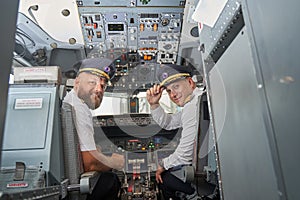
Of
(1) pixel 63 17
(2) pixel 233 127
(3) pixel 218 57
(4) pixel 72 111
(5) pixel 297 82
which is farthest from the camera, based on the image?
(1) pixel 63 17

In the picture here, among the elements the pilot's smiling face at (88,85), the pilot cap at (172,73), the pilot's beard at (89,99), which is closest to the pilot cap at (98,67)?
the pilot's smiling face at (88,85)

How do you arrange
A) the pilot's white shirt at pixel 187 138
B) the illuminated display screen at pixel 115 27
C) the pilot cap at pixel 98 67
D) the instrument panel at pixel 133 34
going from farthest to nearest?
the illuminated display screen at pixel 115 27 → the pilot cap at pixel 98 67 → the instrument panel at pixel 133 34 → the pilot's white shirt at pixel 187 138

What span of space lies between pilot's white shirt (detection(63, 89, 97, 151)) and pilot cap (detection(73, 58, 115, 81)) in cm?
64

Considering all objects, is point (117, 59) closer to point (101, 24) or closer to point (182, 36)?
point (101, 24)

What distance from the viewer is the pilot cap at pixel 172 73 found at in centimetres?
389

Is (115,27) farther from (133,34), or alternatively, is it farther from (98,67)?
(98,67)

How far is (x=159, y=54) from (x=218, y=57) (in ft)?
7.03

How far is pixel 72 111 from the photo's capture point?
2.42 metres

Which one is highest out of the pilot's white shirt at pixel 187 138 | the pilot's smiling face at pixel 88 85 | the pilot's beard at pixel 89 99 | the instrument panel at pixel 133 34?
the instrument panel at pixel 133 34

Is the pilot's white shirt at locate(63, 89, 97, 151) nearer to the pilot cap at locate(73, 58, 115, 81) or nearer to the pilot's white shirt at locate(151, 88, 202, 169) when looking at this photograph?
the pilot cap at locate(73, 58, 115, 81)

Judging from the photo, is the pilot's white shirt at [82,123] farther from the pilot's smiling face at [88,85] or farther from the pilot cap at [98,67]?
the pilot cap at [98,67]

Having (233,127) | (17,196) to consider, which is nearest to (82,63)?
(233,127)

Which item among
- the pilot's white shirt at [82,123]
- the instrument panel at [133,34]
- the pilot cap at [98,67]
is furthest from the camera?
the pilot cap at [98,67]

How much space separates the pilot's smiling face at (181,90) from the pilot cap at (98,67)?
100 centimetres
